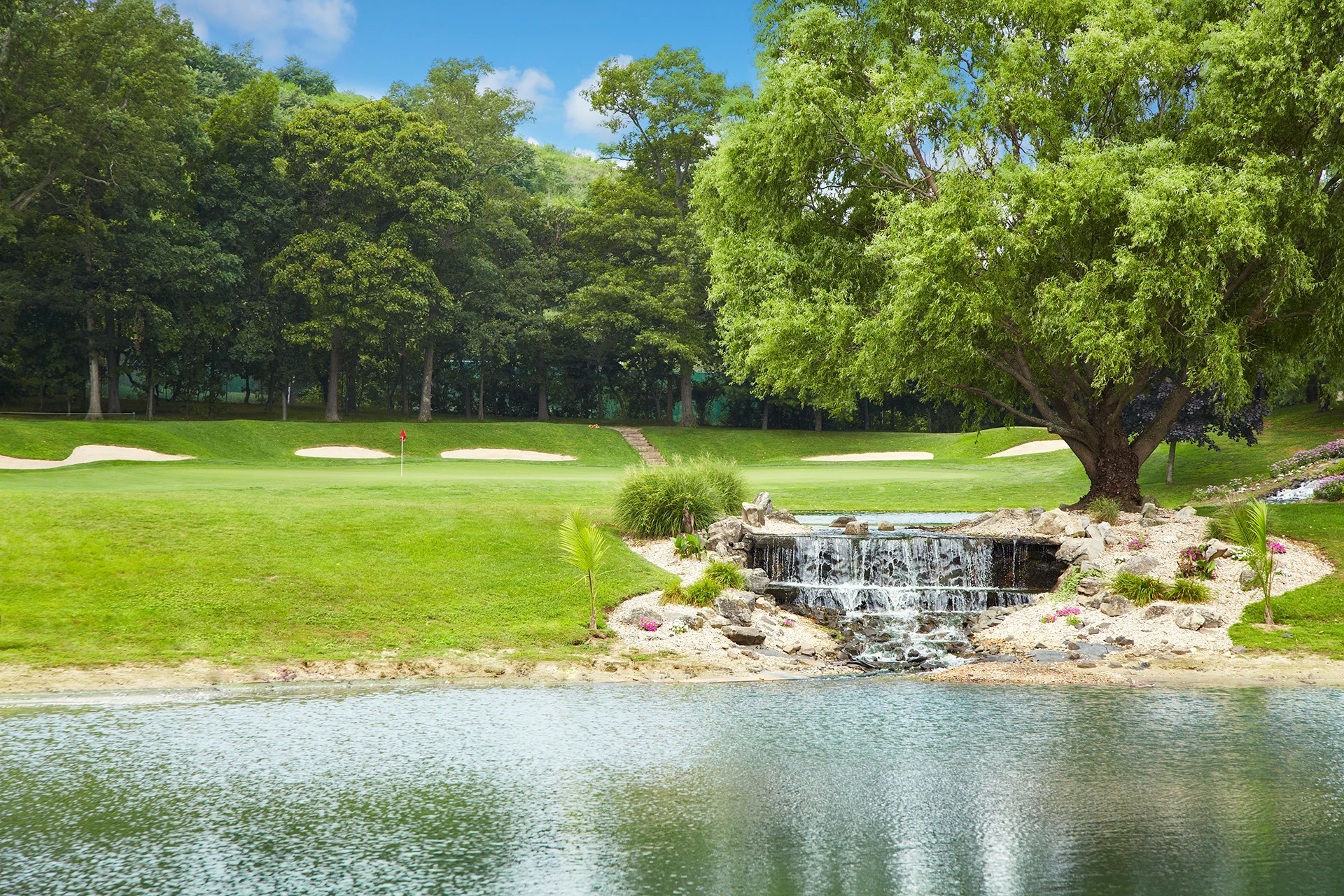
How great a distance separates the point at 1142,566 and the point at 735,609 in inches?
279

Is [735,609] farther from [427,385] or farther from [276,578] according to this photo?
[427,385]

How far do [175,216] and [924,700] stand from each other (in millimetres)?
47591

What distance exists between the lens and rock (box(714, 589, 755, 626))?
15.6m

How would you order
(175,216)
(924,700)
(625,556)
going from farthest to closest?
(175,216)
(625,556)
(924,700)

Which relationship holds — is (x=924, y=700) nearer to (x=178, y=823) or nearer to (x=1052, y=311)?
(x=178, y=823)

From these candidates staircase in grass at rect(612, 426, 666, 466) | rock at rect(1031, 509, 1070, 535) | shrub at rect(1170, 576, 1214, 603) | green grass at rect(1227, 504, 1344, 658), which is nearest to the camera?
green grass at rect(1227, 504, 1344, 658)

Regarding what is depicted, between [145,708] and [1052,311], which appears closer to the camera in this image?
[145,708]

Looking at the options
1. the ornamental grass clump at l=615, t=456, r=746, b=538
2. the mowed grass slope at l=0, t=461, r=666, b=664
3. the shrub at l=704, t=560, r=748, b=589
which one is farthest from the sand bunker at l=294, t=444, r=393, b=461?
the shrub at l=704, t=560, r=748, b=589

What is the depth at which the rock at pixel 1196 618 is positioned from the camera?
1513 cm

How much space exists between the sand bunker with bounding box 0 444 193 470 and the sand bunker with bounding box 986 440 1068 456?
114 feet

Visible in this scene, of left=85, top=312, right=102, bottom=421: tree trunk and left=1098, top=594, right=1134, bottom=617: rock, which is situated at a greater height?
left=85, top=312, right=102, bottom=421: tree trunk

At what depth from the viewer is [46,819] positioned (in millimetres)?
7773

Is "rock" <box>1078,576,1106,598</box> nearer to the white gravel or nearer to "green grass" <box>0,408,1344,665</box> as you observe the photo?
the white gravel

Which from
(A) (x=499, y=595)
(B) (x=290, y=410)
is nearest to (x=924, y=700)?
(A) (x=499, y=595)
